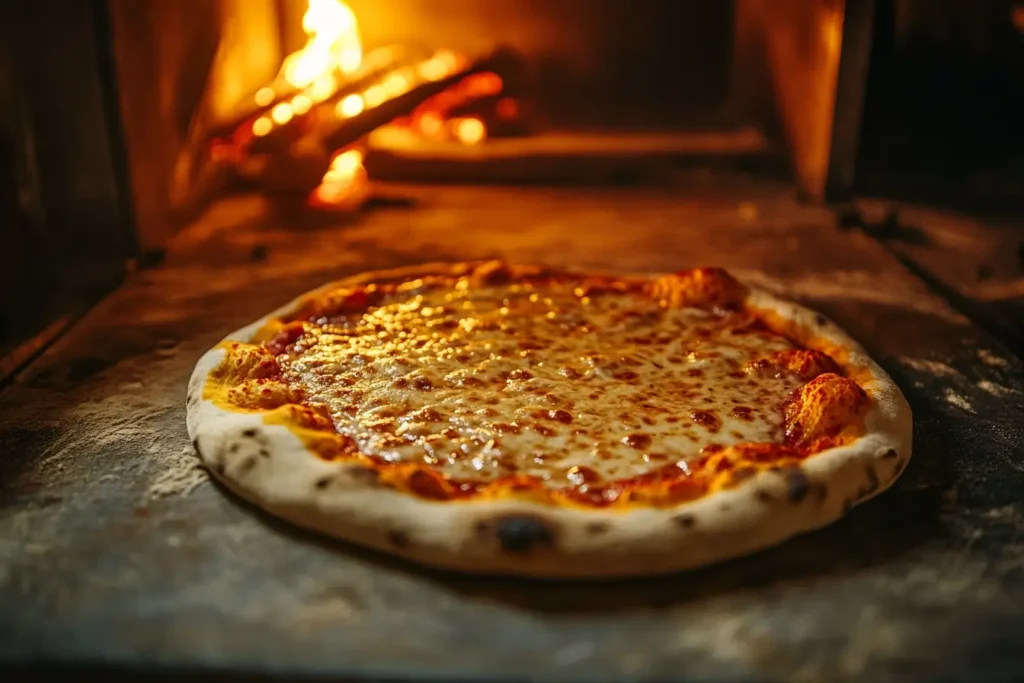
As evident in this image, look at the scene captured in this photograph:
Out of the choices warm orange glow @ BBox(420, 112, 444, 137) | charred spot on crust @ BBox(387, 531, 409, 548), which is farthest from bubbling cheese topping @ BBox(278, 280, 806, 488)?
warm orange glow @ BBox(420, 112, 444, 137)

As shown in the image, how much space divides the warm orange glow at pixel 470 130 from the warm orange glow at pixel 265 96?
1188 millimetres

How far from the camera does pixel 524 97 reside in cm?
624

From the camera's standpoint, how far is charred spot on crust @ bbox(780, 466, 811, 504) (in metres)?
1.98

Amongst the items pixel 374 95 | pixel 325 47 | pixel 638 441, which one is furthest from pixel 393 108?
pixel 638 441

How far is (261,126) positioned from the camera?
17.3ft

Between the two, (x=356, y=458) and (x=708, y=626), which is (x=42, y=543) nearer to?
(x=356, y=458)

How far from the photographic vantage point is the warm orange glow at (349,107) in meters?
5.44

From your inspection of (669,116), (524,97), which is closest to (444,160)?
(524,97)

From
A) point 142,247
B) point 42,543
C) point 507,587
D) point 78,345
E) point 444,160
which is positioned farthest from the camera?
point 444,160

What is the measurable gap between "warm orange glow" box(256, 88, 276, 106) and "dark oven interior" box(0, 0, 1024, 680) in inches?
6.6

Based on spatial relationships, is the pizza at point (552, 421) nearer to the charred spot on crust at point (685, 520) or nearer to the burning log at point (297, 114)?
the charred spot on crust at point (685, 520)

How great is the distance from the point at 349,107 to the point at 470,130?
0.88 m

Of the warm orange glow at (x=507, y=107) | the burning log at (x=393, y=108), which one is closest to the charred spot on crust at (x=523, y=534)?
the burning log at (x=393, y=108)

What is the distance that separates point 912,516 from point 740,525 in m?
0.45
